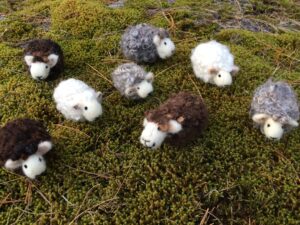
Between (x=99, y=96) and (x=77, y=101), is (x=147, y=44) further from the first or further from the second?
(x=77, y=101)

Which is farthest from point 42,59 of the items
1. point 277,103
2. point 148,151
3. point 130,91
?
point 277,103

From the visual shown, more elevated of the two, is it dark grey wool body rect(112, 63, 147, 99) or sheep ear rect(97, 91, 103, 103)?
dark grey wool body rect(112, 63, 147, 99)

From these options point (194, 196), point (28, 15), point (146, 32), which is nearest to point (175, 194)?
point (194, 196)

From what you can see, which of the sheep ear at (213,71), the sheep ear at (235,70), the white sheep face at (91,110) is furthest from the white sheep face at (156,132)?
the sheep ear at (235,70)

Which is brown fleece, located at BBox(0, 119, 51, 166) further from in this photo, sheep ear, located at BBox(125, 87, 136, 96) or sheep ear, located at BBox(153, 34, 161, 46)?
sheep ear, located at BBox(153, 34, 161, 46)

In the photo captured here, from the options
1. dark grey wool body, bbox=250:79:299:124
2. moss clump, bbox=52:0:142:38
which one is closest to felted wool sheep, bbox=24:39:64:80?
moss clump, bbox=52:0:142:38

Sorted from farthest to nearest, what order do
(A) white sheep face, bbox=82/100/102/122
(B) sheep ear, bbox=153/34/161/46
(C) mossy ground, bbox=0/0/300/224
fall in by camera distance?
(B) sheep ear, bbox=153/34/161/46, (A) white sheep face, bbox=82/100/102/122, (C) mossy ground, bbox=0/0/300/224
